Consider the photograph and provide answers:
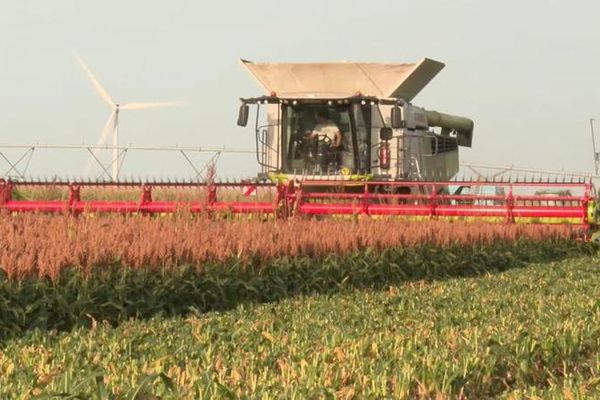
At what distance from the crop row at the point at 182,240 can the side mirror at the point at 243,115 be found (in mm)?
3697

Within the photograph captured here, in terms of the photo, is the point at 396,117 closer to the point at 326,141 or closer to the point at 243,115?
the point at 326,141

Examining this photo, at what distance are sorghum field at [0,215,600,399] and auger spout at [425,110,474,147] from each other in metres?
8.11

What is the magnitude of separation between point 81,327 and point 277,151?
10.4 meters

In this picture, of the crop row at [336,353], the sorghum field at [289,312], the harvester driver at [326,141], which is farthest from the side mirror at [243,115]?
the crop row at [336,353]

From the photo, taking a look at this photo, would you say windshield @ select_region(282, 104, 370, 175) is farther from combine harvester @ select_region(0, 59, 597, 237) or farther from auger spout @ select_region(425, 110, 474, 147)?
auger spout @ select_region(425, 110, 474, 147)

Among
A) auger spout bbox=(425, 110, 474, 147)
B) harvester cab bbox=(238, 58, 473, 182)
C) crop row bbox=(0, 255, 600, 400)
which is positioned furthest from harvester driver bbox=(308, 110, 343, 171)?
crop row bbox=(0, 255, 600, 400)

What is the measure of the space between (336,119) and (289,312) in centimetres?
980

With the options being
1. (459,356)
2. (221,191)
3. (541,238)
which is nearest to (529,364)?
(459,356)

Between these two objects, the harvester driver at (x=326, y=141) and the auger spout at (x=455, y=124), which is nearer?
the harvester driver at (x=326, y=141)

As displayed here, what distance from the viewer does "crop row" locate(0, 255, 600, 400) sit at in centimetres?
323

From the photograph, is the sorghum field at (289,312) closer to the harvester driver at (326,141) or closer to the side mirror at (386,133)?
the side mirror at (386,133)

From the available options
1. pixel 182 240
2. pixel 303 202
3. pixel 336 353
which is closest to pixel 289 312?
pixel 182 240

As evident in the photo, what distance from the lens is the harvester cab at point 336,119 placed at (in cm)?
1606

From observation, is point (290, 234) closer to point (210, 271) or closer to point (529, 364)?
Result: point (210, 271)
